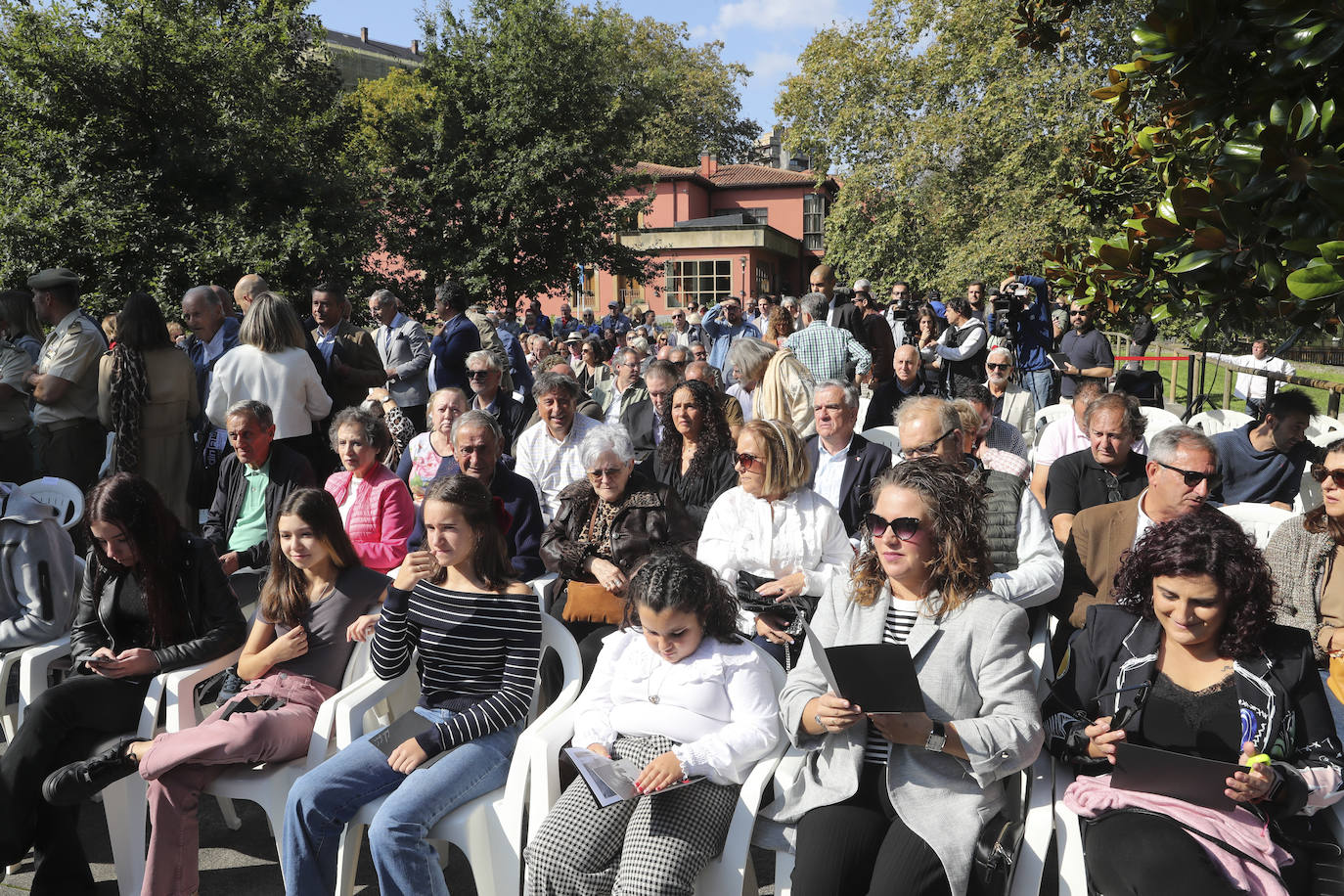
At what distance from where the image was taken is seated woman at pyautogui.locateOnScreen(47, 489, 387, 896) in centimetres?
294

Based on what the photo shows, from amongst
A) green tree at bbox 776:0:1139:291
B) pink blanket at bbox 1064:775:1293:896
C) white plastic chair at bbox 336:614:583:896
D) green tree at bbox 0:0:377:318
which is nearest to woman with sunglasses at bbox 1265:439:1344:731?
pink blanket at bbox 1064:775:1293:896

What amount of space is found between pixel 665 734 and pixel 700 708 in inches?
5.2

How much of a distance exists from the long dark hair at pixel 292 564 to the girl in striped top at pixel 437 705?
337 mm

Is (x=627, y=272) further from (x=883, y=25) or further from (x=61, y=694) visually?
(x=61, y=694)

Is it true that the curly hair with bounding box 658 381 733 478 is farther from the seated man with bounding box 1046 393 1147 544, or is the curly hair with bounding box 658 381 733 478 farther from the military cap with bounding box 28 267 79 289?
the military cap with bounding box 28 267 79 289

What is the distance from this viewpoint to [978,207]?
912 inches

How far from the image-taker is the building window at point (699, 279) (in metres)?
38.7

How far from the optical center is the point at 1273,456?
15.7ft

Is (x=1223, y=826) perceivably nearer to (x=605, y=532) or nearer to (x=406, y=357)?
(x=605, y=532)

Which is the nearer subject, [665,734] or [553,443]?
[665,734]

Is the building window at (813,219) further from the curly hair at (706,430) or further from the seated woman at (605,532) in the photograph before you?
the seated woman at (605,532)

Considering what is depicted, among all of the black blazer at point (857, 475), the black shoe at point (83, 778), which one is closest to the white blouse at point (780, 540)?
the black blazer at point (857, 475)

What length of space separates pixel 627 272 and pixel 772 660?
63.3ft

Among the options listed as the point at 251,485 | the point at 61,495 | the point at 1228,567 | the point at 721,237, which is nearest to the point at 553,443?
the point at 251,485
